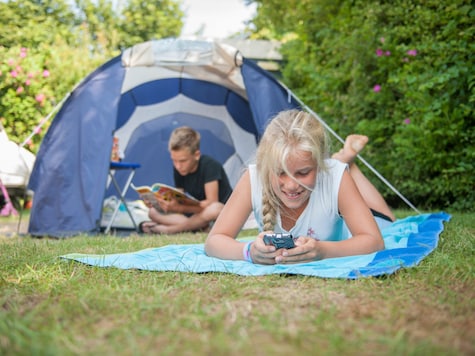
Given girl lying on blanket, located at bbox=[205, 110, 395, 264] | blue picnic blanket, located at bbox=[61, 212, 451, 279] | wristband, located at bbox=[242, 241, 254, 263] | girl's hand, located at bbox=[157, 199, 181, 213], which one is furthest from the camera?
girl's hand, located at bbox=[157, 199, 181, 213]

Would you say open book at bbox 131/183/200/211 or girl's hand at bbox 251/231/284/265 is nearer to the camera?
girl's hand at bbox 251/231/284/265

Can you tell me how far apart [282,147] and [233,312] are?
722 mm

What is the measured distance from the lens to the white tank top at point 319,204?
192cm

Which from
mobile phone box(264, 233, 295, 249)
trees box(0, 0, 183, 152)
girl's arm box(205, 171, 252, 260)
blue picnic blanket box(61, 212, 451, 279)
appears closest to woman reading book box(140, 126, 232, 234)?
blue picnic blanket box(61, 212, 451, 279)

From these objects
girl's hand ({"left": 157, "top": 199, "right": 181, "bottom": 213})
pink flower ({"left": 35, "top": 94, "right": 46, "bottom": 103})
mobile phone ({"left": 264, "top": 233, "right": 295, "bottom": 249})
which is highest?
pink flower ({"left": 35, "top": 94, "right": 46, "bottom": 103})

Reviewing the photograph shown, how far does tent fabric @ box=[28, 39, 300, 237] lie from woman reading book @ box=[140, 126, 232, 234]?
0.38m

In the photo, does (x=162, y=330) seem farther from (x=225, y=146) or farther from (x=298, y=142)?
(x=225, y=146)

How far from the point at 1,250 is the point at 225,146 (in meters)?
2.88

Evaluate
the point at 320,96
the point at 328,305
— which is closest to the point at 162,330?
the point at 328,305

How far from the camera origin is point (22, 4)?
10656 millimetres

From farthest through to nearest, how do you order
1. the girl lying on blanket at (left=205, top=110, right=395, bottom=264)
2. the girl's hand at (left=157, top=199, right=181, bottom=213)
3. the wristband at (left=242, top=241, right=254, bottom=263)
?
the girl's hand at (left=157, top=199, right=181, bottom=213) → the wristband at (left=242, top=241, right=254, bottom=263) → the girl lying on blanket at (left=205, top=110, right=395, bottom=264)

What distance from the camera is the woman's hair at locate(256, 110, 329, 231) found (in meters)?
1.75

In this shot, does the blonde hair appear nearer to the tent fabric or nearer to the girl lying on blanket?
the tent fabric

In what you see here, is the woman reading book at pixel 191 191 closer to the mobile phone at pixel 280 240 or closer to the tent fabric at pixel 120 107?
the tent fabric at pixel 120 107
